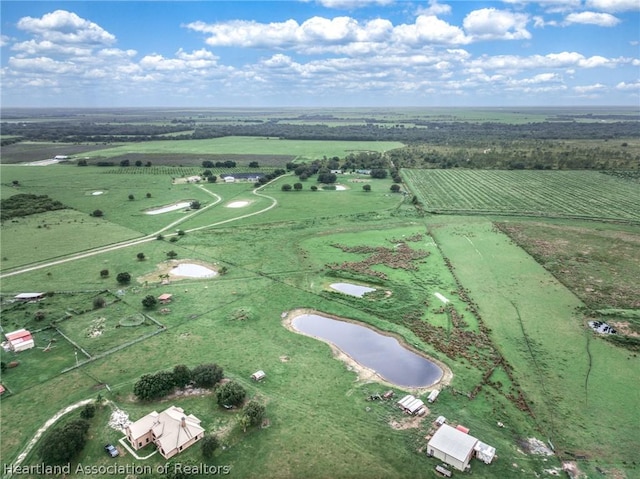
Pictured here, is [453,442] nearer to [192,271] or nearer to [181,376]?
[181,376]

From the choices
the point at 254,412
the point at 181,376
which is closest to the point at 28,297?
the point at 181,376

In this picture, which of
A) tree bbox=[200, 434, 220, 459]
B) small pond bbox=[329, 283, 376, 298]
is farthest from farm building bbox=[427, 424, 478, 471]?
small pond bbox=[329, 283, 376, 298]

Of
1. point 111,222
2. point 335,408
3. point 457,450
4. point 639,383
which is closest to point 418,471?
point 457,450

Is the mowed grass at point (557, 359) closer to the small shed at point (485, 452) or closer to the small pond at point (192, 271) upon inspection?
the small shed at point (485, 452)

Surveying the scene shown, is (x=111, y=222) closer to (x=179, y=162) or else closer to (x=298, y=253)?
(x=298, y=253)

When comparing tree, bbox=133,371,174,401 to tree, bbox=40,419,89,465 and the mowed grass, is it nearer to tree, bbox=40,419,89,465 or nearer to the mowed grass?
tree, bbox=40,419,89,465

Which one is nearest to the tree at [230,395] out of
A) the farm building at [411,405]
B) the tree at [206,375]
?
the tree at [206,375]
